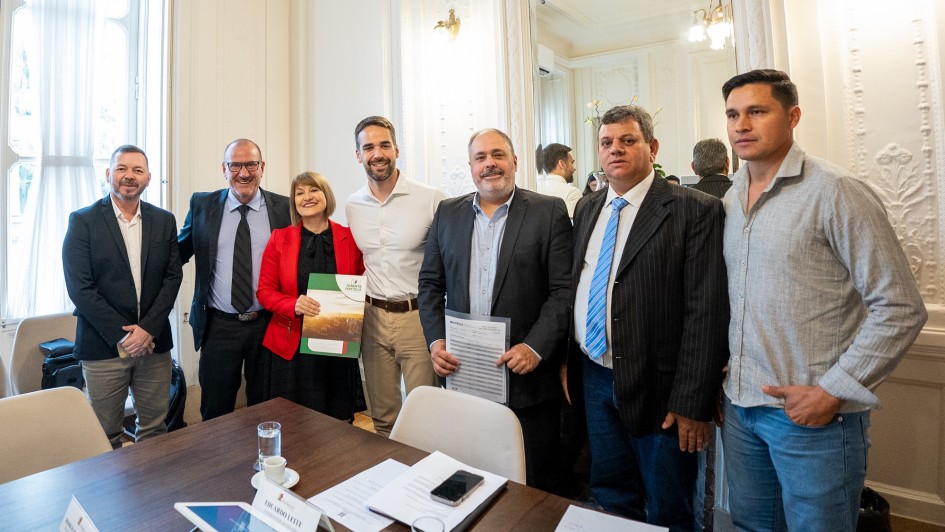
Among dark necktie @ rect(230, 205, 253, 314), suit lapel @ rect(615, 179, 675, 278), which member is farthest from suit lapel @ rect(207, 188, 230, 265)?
suit lapel @ rect(615, 179, 675, 278)

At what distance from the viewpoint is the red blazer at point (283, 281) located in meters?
2.41

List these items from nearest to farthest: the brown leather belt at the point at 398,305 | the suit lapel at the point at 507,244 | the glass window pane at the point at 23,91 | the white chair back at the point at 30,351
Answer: the suit lapel at the point at 507,244 → the brown leather belt at the point at 398,305 → the white chair back at the point at 30,351 → the glass window pane at the point at 23,91

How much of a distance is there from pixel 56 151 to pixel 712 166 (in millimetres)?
4122

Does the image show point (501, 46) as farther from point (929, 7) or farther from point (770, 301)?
point (770, 301)

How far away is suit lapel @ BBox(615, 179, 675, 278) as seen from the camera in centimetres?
165

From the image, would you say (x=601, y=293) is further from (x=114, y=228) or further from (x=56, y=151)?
(x=56, y=151)

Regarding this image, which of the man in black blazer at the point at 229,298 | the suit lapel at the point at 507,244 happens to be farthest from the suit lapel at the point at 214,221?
the suit lapel at the point at 507,244

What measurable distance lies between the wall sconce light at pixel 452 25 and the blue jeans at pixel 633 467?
2508mm

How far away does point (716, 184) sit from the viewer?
7.97ft

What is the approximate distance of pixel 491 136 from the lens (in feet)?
6.91

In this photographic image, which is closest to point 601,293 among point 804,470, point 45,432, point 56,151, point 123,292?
point 804,470

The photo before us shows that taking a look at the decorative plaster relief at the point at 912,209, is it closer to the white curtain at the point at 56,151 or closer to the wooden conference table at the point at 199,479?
the wooden conference table at the point at 199,479

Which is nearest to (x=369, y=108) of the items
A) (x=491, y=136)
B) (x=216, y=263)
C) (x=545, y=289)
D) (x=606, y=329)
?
(x=216, y=263)

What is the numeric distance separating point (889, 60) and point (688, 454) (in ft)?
6.11
